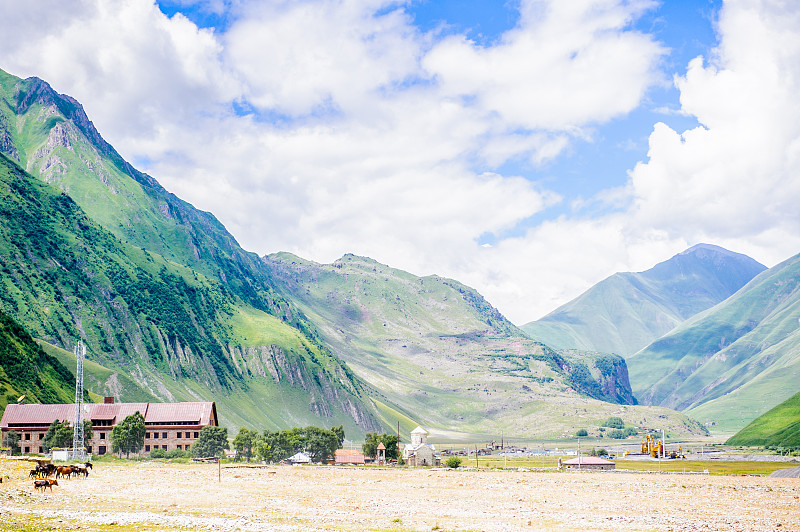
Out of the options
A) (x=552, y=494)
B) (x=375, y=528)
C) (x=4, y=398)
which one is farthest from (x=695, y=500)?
(x=4, y=398)

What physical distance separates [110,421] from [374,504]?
106 metres

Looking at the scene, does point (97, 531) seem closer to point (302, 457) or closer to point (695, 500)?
point (695, 500)

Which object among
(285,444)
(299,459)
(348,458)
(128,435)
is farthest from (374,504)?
(348,458)

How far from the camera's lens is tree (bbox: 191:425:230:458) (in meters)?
149

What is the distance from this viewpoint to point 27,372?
561ft

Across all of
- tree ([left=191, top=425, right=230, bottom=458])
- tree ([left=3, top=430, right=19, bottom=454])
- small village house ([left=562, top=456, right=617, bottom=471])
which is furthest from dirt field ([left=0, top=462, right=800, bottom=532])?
small village house ([left=562, top=456, right=617, bottom=471])

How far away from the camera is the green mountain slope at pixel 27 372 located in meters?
159

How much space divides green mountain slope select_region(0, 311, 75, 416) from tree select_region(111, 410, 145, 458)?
2493 centimetres

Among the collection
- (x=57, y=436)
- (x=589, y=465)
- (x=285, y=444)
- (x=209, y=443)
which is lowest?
(x=589, y=465)

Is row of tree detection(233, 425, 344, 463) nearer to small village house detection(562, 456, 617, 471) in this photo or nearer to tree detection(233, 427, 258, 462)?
tree detection(233, 427, 258, 462)

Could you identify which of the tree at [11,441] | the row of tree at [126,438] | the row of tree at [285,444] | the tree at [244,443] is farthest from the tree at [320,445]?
the tree at [11,441]

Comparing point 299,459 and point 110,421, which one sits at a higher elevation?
point 110,421

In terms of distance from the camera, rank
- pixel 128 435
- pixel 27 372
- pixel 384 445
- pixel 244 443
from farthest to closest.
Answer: pixel 27 372
pixel 384 445
pixel 244 443
pixel 128 435

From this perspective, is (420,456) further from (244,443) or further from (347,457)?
(244,443)
